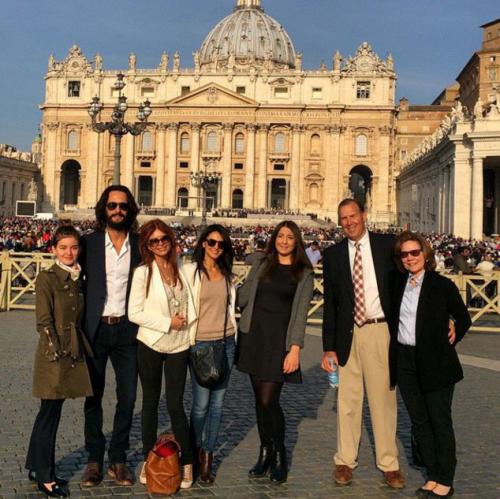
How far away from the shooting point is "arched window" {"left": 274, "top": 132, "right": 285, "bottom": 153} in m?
73.5

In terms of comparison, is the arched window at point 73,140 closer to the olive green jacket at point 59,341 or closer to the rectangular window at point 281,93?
the rectangular window at point 281,93

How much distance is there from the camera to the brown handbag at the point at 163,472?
15.3 ft

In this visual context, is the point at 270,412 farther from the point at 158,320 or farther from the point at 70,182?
the point at 70,182

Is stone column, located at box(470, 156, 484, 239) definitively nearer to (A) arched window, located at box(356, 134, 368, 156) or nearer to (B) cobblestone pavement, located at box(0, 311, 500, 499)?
(B) cobblestone pavement, located at box(0, 311, 500, 499)

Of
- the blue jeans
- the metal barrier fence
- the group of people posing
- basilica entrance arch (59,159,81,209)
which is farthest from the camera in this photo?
basilica entrance arch (59,159,81,209)

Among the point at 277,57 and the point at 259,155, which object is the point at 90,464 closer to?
the point at 259,155

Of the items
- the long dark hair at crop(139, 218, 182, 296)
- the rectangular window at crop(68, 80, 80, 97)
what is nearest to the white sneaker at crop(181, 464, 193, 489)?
the long dark hair at crop(139, 218, 182, 296)

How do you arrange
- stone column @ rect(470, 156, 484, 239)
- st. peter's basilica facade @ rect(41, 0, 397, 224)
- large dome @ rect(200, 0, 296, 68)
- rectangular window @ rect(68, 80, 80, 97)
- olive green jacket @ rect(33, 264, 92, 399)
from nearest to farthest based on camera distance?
olive green jacket @ rect(33, 264, 92, 399) → stone column @ rect(470, 156, 484, 239) → st. peter's basilica facade @ rect(41, 0, 397, 224) → rectangular window @ rect(68, 80, 80, 97) → large dome @ rect(200, 0, 296, 68)

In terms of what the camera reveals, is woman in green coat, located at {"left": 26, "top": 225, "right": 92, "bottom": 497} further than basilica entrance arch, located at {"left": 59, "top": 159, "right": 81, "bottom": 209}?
No

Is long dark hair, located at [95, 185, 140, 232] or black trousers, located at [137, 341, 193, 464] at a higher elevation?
long dark hair, located at [95, 185, 140, 232]

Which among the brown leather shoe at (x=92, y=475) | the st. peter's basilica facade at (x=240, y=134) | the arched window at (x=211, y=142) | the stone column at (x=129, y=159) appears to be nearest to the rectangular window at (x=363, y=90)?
the st. peter's basilica facade at (x=240, y=134)

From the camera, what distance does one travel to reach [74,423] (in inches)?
253

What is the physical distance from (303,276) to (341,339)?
23.4 inches

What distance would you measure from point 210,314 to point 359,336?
1.16 metres
